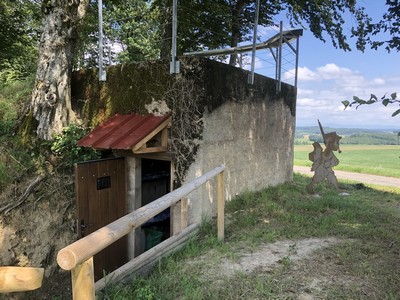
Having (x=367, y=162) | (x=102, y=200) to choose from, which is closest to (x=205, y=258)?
(x=102, y=200)

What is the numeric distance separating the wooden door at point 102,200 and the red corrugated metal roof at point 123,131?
1.42ft

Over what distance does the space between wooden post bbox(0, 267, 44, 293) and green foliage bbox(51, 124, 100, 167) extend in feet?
14.7

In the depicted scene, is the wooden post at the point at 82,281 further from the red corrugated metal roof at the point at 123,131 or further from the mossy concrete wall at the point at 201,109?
the mossy concrete wall at the point at 201,109

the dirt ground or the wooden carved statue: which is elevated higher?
the wooden carved statue

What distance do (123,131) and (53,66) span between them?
246 centimetres

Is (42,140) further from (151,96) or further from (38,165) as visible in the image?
(151,96)

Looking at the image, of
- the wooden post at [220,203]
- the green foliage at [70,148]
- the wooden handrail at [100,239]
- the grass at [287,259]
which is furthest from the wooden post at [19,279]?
the green foliage at [70,148]

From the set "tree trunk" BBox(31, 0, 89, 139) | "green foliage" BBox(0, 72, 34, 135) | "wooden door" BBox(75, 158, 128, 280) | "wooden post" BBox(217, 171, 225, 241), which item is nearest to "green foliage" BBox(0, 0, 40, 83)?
"green foliage" BBox(0, 72, 34, 135)

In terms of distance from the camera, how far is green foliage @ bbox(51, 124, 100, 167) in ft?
19.3

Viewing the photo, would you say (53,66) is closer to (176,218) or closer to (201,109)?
(201,109)

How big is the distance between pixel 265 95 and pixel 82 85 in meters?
4.37

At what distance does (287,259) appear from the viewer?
3.82 metres

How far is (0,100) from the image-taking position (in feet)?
25.1

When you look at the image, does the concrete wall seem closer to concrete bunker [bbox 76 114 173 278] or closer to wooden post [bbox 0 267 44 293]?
concrete bunker [bbox 76 114 173 278]
